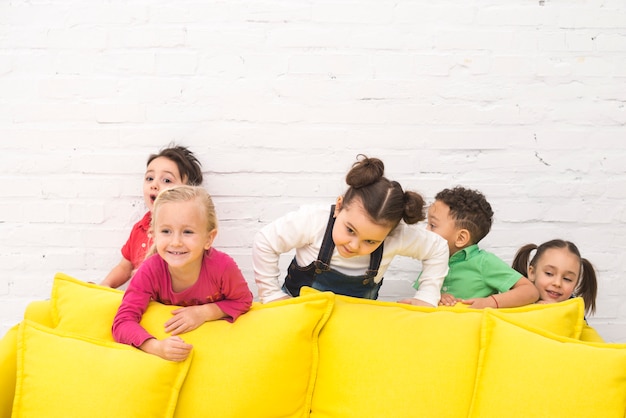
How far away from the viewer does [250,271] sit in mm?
2535

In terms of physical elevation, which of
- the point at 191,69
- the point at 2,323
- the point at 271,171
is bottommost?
the point at 2,323

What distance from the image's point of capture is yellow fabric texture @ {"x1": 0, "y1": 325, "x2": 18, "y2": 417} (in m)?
1.66

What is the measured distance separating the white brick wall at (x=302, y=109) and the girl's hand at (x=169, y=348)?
806 millimetres

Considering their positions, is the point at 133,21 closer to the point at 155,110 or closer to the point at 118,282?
the point at 155,110

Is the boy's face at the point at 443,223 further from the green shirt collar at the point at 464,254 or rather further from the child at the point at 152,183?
the child at the point at 152,183

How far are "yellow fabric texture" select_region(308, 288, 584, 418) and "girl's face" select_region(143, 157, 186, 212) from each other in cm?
82

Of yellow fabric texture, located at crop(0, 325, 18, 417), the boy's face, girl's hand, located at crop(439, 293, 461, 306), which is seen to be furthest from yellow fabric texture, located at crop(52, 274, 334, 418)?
the boy's face

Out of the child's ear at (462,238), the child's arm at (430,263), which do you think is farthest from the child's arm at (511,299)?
the child's ear at (462,238)

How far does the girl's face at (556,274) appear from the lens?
214 cm

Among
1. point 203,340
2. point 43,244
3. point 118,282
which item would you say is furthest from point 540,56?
point 43,244

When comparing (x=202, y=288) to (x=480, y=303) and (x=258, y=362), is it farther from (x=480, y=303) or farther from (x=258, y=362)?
(x=480, y=303)

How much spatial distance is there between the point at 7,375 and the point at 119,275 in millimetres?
741

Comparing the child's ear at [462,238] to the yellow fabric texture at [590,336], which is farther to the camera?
the child's ear at [462,238]

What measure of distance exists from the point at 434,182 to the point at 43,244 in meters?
1.63
